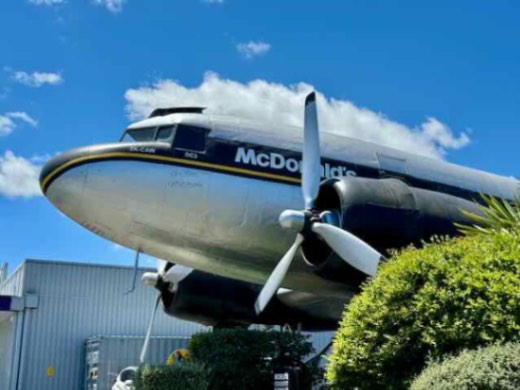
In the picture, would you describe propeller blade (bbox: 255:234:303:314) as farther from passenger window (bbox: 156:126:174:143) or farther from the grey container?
the grey container

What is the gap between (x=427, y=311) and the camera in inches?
269

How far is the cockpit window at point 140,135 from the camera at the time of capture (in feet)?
40.6

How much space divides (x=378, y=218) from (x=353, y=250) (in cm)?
89

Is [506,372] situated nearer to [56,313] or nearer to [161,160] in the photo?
[161,160]

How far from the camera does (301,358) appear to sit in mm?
13477

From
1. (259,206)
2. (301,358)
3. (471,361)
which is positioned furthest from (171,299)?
(471,361)

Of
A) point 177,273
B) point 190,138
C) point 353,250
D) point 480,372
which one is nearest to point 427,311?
point 480,372

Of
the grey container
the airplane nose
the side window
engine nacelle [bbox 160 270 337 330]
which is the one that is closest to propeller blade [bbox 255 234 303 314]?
the side window

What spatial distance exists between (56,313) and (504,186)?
18.1 meters

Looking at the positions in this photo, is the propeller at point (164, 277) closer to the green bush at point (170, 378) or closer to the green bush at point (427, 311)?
the green bush at point (170, 378)

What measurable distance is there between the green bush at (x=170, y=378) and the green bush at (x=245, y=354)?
682mm

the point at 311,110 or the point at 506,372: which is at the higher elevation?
the point at 311,110

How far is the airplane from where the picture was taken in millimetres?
10562

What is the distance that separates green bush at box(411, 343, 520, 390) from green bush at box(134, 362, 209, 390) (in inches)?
264
